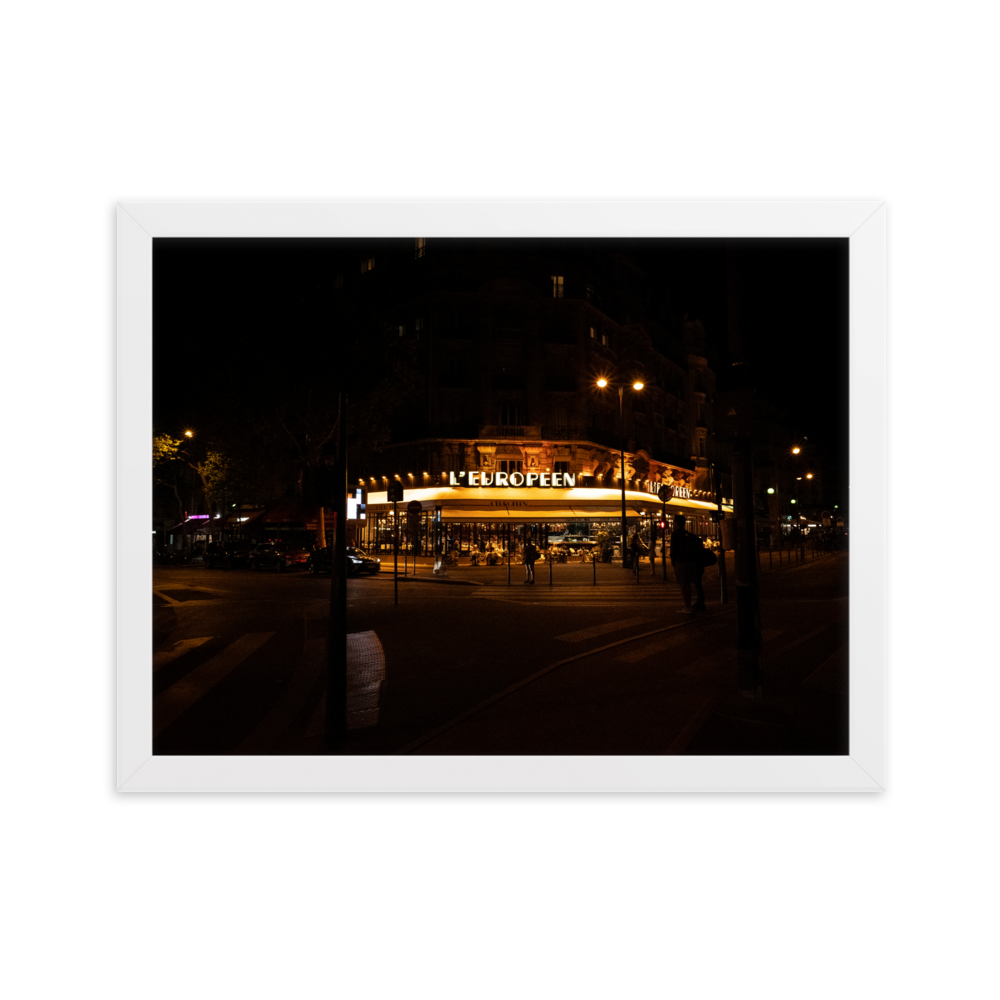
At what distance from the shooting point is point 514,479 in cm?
3197

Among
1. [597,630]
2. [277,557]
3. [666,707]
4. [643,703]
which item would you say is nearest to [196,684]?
[643,703]

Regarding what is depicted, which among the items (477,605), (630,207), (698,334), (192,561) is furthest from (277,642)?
(698,334)

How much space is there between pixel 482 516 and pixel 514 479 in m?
2.64

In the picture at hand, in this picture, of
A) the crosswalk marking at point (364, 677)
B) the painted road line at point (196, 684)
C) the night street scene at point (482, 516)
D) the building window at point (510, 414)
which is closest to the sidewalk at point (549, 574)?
the night street scene at point (482, 516)

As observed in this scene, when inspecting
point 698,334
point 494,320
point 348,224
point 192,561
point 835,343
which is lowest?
point 192,561

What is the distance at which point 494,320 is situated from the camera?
32.3 metres

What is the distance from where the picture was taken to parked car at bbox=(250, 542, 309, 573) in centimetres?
2961

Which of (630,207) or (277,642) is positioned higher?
(630,207)

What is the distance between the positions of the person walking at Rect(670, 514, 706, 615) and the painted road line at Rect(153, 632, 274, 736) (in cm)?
725

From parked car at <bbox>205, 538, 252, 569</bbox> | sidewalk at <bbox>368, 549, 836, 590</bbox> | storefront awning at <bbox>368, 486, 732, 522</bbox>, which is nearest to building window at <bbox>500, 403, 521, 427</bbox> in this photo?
storefront awning at <bbox>368, 486, 732, 522</bbox>

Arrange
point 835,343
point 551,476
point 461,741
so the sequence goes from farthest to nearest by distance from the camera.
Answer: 1. point 551,476
2. point 461,741
3. point 835,343

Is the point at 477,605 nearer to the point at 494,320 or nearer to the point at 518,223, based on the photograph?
the point at 518,223

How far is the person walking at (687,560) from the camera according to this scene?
1222 cm

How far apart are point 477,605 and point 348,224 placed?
11171mm
